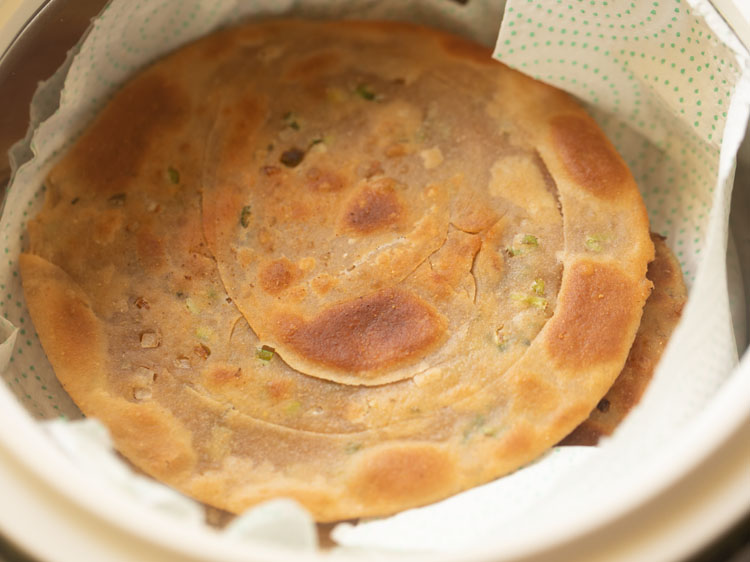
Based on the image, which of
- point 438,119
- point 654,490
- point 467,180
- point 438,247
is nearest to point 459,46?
point 438,119

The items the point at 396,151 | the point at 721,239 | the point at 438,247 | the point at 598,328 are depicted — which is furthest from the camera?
the point at 396,151

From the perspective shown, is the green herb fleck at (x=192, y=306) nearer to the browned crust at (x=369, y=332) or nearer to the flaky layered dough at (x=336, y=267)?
the flaky layered dough at (x=336, y=267)

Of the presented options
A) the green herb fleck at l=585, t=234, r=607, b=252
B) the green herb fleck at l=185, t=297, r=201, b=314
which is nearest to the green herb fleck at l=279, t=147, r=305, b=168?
the green herb fleck at l=185, t=297, r=201, b=314

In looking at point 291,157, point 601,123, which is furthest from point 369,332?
point 601,123

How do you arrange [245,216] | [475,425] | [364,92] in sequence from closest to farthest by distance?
[475,425] → [245,216] → [364,92]

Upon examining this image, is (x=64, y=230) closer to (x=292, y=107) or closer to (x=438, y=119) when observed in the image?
(x=292, y=107)

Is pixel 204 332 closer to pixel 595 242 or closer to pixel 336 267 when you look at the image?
pixel 336 267
